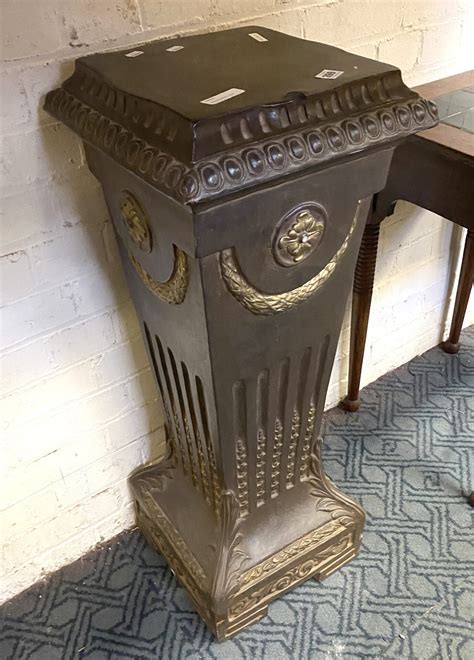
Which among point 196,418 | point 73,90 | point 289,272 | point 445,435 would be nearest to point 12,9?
point 73,90

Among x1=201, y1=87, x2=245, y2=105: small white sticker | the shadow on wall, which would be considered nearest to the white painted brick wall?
the shadow on wall

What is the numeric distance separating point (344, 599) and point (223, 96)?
37.8 inches

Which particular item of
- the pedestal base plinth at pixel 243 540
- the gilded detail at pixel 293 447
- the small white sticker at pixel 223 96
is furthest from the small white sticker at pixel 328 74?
the pedestal base plinth at pixel 243 540

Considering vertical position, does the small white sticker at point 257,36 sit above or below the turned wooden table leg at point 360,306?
above

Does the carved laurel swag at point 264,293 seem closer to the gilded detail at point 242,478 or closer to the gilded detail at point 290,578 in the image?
the gilded detail at point 242,478

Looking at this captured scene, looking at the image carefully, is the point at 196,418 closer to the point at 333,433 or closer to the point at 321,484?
the point at 321,484

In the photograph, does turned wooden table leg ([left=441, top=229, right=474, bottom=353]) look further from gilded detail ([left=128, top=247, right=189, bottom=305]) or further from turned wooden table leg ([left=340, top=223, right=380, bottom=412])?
gilded detail ([left=128, top=247, right=189, bottom=305])

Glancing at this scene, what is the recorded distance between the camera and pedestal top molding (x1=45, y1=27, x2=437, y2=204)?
0.72m

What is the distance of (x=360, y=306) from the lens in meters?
1.51

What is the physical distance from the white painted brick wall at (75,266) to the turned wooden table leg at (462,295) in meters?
0.16

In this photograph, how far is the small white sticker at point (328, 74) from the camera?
0.83m

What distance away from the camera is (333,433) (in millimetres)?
1646

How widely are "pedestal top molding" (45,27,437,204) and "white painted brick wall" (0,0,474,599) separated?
0.06 metres

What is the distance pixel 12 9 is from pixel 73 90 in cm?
12
